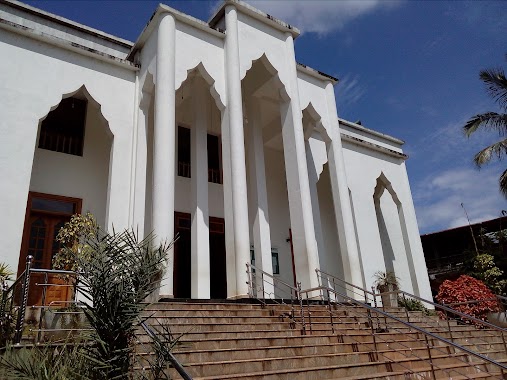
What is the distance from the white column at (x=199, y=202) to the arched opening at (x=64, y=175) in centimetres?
218

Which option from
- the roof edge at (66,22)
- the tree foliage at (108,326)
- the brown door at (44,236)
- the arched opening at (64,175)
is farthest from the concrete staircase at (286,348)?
the roof edge at (66,22)

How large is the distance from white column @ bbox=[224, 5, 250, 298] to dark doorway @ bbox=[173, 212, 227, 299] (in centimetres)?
254

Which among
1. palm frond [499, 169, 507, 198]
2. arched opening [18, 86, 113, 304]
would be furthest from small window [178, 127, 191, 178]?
palm frond [499, 169, 507, 198]

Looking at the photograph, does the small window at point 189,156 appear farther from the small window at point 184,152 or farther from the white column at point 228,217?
the white column at point 228,217

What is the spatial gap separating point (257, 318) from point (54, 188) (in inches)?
235

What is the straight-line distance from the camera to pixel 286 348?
19.2 ft

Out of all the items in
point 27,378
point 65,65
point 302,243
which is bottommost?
point 27,378

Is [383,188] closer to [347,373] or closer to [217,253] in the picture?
[217,253]

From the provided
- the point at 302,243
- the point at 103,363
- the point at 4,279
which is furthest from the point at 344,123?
the point at 103,363

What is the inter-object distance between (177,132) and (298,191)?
4.39 m

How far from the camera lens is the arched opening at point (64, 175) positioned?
31.7ft

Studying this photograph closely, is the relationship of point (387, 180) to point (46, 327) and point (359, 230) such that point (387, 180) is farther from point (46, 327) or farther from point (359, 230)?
point (46, 327)

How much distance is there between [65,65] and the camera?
32.4ft

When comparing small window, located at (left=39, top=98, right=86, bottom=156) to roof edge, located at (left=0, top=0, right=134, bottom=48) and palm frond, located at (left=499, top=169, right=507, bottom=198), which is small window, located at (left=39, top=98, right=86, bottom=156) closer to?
roof edge, located at (left=0, top=0, right=134, bottom=48)
